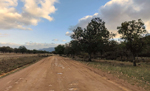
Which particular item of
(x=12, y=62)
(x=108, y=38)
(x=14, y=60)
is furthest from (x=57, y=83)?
(x=108, y=38)

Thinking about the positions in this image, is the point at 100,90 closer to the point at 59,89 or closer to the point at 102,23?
the point at 59,89

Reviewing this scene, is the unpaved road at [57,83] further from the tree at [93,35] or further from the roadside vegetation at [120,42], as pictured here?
the tree at [93,35]

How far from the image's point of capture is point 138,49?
21.5 m

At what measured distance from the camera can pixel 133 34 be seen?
21.3 metres

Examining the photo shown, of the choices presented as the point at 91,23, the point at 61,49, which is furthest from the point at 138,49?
the point at 61,49

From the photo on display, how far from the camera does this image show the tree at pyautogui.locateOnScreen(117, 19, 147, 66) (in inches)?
815

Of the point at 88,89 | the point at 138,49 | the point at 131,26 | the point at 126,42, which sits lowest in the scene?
the point at 88,89

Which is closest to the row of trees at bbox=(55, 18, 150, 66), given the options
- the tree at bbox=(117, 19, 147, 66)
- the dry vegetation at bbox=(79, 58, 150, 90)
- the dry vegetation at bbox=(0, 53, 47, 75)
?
the tree at bbox=(117, 19, 147, 66)

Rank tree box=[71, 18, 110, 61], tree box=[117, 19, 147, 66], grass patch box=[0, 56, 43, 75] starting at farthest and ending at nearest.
A: tree box=[71, 18, 110, 61] < tree box=[117, 19, 147, 66] < grass patch box=[0, 56, 43, 75]

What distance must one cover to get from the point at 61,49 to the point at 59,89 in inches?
3585

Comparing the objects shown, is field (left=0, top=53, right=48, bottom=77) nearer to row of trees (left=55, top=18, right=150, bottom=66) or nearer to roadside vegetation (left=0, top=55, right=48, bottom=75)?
roadside vegetation (left=0, top=55, right=48, bottom=75)

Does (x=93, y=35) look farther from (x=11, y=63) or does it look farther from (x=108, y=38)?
(x=11, y=63)

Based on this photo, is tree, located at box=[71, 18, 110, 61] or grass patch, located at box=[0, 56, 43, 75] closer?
grass patch, located at box=[0, 56, 43, 75]

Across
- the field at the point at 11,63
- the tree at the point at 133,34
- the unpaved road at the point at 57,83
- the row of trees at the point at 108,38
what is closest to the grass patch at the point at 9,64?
the field at the point at 11,63
